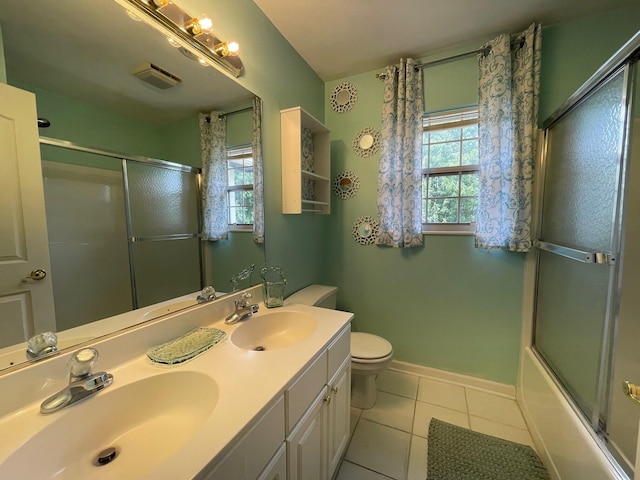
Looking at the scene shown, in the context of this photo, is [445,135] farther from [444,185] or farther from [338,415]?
[338,415]

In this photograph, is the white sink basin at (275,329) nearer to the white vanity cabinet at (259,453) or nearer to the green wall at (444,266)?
the white vanity cabinet at (259,453)

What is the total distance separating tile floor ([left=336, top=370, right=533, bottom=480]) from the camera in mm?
1350

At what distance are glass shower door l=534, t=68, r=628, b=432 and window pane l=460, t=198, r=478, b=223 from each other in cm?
39

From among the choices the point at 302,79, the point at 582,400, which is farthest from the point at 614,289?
the point at 302,79

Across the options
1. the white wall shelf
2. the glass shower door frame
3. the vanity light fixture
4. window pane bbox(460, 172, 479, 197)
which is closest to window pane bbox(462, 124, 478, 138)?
window pane bbox(460, 172, 479, 197)

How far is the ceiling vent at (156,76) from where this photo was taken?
0.95 metres

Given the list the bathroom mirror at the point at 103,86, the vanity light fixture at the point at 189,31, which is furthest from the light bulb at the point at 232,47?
the bathroom mirror at the point at 103,86

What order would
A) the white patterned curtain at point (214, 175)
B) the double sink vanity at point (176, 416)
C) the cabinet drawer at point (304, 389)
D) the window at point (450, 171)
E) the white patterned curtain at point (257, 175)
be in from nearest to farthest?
the double sink vanity at point (176, 416), the cabinet drawer at point (304, 389), the white patterned curtain at point (214, 175), the white patterned curtain at point (257, 175), the window at point (450, 171)

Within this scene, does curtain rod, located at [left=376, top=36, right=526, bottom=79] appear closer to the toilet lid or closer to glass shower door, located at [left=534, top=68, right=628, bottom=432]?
glass shower door, located at [left=534, top=68, right=628, bottom=432]

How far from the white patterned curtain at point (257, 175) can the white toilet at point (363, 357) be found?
53cm

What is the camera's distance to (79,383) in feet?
2.26

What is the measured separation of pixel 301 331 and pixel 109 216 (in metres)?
0.96

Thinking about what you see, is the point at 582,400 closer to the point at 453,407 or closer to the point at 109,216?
the point at 453,407

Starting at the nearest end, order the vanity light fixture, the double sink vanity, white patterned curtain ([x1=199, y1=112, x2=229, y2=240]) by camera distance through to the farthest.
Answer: the double sink vanity, the vanity light fixture, white patterned curtain ([x1=199, y1=112, x2=229, y2=240])
